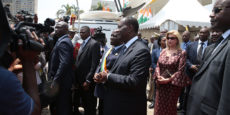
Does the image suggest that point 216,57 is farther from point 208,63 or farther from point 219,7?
point 219,7

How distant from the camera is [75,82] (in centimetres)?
442

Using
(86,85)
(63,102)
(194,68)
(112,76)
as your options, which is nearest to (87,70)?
(86,85)

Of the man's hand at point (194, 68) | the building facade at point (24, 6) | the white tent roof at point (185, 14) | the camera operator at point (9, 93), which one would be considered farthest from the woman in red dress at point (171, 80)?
the white tent roof at point (185, 14)

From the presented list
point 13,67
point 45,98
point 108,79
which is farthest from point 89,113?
point 13,67

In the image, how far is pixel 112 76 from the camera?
2.44 metres

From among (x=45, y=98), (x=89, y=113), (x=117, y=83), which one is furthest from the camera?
(x=89, y=113)

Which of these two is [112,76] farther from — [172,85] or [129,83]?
[172,85]

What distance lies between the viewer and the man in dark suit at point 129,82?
2.37 meters

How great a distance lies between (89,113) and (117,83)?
2159 millimetres

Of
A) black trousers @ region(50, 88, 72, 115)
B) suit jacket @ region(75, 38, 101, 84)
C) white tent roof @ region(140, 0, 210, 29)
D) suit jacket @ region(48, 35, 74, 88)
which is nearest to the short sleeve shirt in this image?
suit jacket @ region(48, 35, 74, 88)

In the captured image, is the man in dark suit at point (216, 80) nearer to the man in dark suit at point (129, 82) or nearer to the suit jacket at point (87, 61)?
the man in dark suit at point (129, 82)

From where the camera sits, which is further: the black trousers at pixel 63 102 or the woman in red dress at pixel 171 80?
the black trousers at pixel 63 102

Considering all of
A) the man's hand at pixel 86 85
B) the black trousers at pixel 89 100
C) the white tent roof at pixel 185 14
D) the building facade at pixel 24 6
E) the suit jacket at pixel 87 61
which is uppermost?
the white tent roof at pixel 185 14

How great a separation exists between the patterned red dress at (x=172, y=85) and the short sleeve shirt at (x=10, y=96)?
2.97 metres
